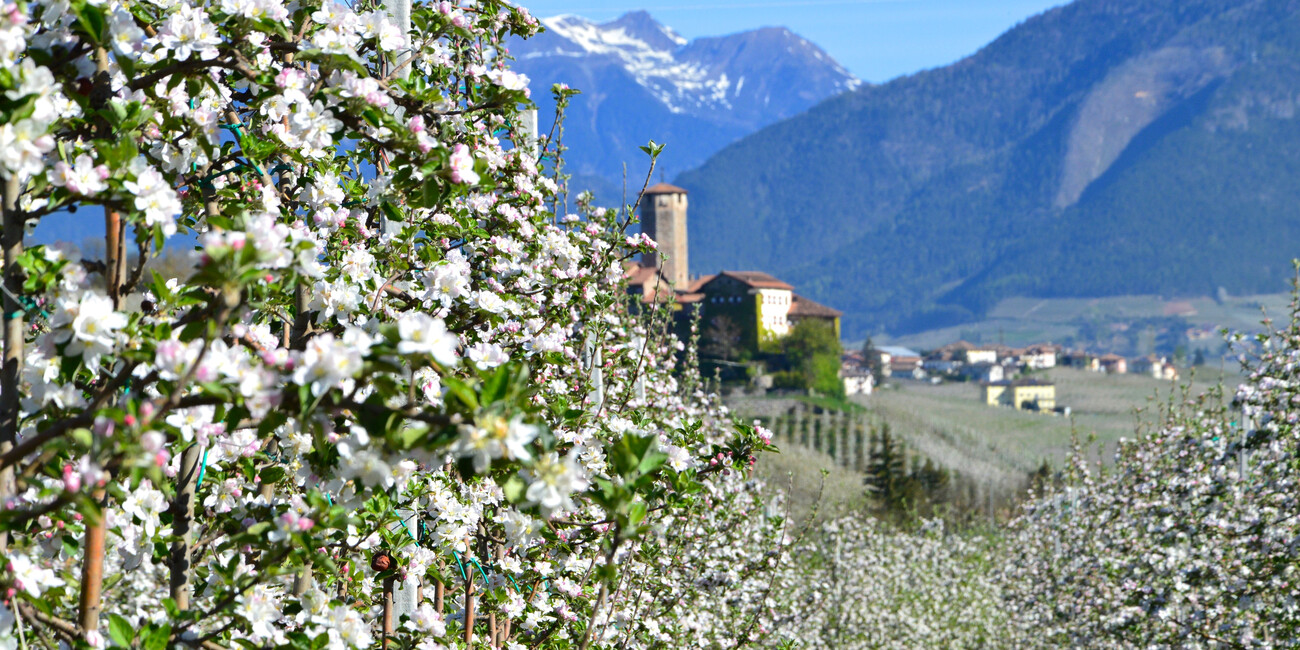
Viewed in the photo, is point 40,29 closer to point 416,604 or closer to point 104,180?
point 104,180

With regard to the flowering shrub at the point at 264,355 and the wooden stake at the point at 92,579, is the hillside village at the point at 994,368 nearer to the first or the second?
the flowering shrub at the point at 264,355

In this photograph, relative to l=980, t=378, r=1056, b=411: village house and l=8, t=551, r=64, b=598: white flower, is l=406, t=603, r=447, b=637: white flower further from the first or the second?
l=980, t=378, r=1056, b=411: village house

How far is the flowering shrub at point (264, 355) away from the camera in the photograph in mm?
1572

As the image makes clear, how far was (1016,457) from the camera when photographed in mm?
49656

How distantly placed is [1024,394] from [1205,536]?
106 m

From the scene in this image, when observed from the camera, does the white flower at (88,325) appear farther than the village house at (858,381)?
No

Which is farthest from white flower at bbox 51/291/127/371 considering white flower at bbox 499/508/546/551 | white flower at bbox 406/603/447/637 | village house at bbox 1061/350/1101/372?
village house at bbox 1061/350/1101/372

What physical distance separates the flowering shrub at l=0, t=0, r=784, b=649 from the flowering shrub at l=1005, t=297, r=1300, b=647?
12.7 ft

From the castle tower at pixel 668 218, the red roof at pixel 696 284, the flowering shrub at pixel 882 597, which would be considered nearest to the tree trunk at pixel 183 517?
the flowering shrub at pixel 882 597


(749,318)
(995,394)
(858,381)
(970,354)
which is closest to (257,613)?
(749,318)

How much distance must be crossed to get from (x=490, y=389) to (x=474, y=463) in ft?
0.35

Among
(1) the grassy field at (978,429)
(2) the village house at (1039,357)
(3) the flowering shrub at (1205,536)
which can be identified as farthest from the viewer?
(2) the village house at (1039,357)

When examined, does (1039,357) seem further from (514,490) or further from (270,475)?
(514,490)

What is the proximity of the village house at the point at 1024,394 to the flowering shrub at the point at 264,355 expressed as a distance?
106 metres
